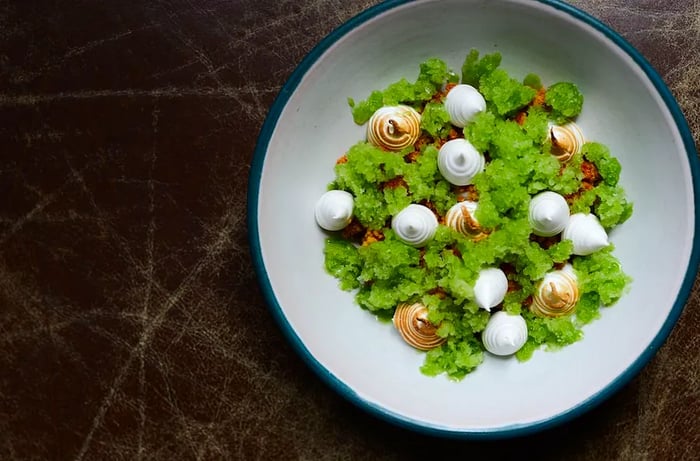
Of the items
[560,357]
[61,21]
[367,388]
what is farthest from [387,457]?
[61,21]

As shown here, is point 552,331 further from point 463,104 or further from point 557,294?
point 463,104

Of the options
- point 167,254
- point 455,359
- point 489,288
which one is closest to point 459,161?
point 489,288

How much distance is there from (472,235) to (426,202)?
0.27ft

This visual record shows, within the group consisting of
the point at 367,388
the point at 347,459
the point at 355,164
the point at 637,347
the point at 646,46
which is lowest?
the point at 347,459

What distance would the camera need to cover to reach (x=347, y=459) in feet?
3.84

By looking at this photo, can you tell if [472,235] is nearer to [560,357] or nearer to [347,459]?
[560,357]

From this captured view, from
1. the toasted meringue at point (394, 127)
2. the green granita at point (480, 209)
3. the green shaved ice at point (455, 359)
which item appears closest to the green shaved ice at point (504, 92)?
the green granita at point (480, 209)

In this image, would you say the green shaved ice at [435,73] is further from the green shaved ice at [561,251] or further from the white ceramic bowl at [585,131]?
the green shaved ice at [561,251]

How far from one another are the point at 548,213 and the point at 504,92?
18 centimetres

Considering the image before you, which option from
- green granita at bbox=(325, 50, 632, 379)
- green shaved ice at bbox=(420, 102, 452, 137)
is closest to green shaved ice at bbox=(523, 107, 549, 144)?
green granita at bbox=(325, 50, 632, 379)

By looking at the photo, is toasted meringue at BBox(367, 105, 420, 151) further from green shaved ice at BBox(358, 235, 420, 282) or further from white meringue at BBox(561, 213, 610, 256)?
white meringue at BBox(561, 213, 610, 256)

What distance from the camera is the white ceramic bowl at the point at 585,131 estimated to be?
3.24 ft

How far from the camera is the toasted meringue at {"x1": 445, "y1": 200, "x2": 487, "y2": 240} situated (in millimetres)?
1001

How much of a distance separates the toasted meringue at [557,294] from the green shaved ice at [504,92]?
23cm
